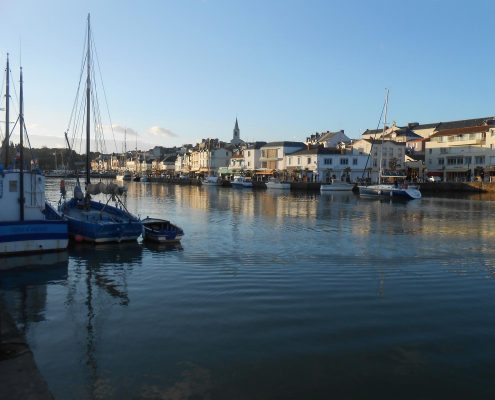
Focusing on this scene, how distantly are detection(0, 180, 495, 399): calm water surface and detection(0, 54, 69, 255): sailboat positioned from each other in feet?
3.70

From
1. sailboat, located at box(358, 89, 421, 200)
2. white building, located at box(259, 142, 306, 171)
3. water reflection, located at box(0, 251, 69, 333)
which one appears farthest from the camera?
A: white building, located at box(259, 142, 306, 171)

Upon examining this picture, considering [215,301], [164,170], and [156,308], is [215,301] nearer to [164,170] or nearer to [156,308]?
[156,308]

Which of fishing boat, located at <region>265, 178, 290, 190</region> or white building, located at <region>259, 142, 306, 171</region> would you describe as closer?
fishing boat, located at <region>265, 178, 290, 190</region>

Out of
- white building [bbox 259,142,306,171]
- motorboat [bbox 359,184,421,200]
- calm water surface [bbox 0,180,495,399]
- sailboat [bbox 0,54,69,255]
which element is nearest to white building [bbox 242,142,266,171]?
white building [bbox 259,142,306,171]

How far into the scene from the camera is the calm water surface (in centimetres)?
877

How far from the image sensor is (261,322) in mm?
11961

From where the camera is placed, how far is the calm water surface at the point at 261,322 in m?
8.77

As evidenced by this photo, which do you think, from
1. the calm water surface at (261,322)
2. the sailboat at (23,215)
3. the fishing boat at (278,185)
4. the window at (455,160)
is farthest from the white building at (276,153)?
the sailboat at (23,215)

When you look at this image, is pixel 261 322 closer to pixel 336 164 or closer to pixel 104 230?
pixel 104 230

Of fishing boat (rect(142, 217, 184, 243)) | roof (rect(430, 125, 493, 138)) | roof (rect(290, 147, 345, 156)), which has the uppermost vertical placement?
roof (rect(430, 125, 493, 138))

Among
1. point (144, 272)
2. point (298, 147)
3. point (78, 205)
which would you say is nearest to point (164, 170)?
point (298, 147)

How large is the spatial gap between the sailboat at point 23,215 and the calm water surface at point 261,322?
113cm

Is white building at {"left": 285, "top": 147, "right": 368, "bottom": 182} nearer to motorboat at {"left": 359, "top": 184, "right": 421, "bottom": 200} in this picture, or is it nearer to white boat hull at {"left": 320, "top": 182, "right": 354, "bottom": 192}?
white boat hull at {"left": 320, "top": 182, "right": 354, "bottom": 192}

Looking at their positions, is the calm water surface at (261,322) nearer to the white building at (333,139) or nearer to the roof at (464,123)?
the roof at (464,123)
